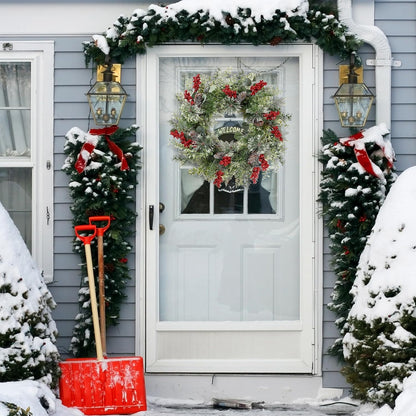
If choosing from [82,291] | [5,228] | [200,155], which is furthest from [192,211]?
[5,228]

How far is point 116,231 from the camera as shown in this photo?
6445 mm

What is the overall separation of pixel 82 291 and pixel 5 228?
940 mm

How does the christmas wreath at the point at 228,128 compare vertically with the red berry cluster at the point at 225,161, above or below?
above

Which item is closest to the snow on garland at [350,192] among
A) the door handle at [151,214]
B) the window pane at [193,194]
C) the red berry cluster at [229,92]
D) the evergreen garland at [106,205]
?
the red berry cluster at [229,92]

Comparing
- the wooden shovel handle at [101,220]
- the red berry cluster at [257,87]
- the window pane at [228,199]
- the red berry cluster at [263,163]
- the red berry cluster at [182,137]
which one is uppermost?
the red berry cluster at [257,87]

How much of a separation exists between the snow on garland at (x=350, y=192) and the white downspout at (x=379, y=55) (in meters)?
0.17

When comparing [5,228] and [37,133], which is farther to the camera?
[37,133]

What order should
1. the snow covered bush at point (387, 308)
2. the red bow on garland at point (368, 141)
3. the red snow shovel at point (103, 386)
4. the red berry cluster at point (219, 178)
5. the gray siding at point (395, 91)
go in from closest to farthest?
the snow covered bush at point (387, 308), the red snow shovel at point (103, 386), the red bow on garland at point (368, 141), the gray siding at point (395, 91), the red berry cluster at point (219, 178)

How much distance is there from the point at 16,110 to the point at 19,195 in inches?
23.9

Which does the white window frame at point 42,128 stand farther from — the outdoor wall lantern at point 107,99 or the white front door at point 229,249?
the white front door at point 229,249

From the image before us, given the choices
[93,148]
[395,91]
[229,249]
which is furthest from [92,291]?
[395,91]

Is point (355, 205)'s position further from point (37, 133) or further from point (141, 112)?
point (37, 133)

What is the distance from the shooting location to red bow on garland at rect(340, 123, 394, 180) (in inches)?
248

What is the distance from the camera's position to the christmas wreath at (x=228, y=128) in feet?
21.7
